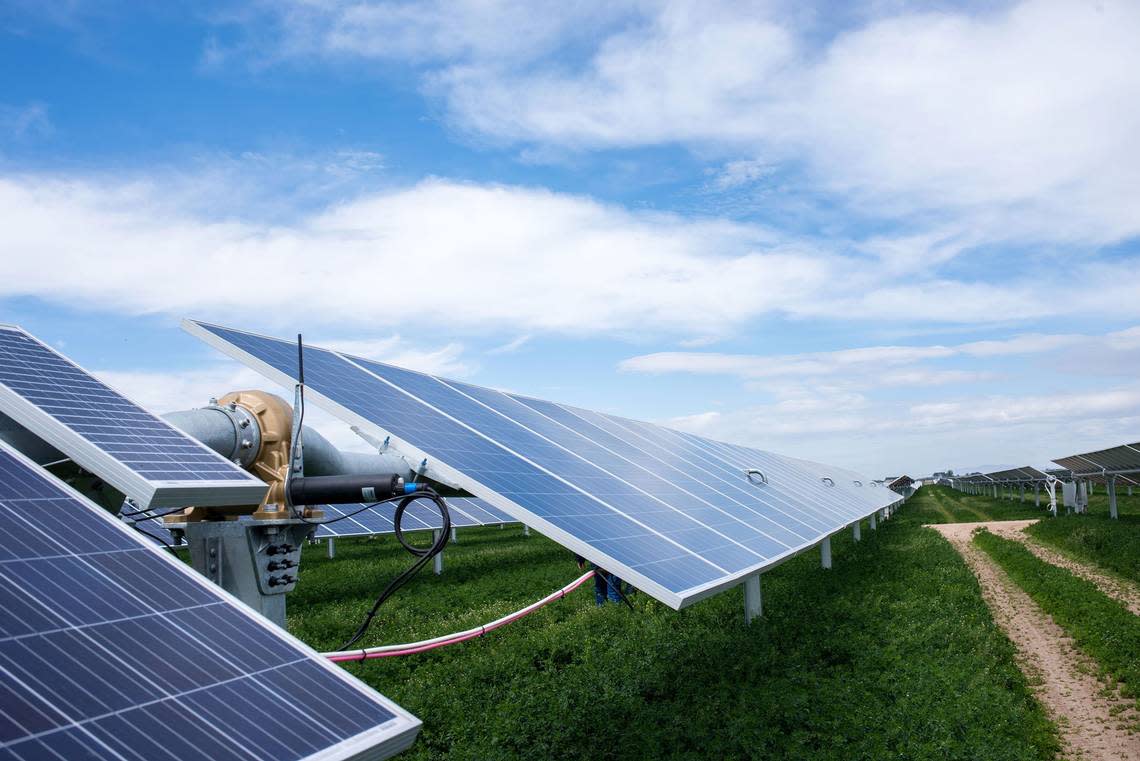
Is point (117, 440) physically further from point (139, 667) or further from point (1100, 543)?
point (1100, 543)

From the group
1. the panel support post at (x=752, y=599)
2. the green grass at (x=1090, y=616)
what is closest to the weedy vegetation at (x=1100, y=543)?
the green grass at (x=1090, y=616)

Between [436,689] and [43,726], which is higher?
[43,726]

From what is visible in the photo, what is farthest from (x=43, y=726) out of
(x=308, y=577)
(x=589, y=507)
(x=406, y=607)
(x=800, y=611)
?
(x=308, y=577)

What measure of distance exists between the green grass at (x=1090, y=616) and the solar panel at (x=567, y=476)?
216 inches

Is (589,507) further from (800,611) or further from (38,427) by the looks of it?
(800,611)

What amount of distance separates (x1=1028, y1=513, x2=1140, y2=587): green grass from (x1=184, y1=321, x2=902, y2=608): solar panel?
48.6 feet

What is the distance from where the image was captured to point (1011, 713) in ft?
37.8

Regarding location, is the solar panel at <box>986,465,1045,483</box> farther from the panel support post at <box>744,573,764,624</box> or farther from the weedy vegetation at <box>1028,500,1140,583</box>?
the panel support post at <box>744,573,764,624</box>

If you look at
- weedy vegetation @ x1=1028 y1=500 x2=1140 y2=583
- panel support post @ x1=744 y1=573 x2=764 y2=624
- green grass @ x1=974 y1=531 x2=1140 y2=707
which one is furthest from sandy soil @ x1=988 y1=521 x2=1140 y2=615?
panel support post @ x1=744 y1=573 x2=764 y2=624

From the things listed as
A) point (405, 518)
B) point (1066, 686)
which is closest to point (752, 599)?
point (1066, 686)

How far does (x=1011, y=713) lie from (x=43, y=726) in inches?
466

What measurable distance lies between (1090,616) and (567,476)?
559 inches

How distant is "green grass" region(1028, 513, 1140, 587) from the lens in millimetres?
26633

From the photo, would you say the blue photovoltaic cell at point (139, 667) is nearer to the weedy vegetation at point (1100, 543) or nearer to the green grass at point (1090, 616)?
the green grass at point (1090, 616)
